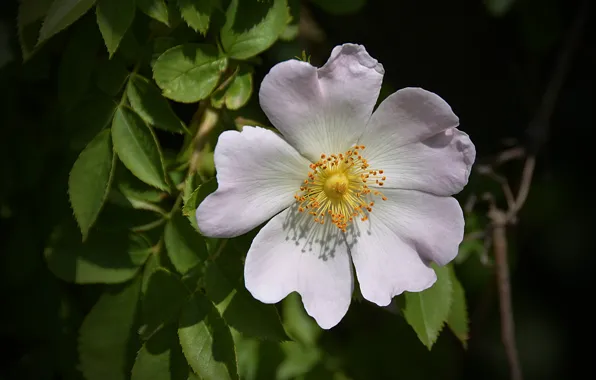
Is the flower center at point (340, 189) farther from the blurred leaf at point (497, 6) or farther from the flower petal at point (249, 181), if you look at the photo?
the blurred leaf at point (497, 6)

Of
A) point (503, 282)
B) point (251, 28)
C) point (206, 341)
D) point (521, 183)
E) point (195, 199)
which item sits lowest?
point (503, 282)

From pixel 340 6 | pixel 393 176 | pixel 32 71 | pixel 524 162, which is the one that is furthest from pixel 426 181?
pixel 32 71

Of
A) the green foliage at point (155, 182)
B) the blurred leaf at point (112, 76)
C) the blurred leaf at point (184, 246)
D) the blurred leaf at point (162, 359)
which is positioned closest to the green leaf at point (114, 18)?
the green foliage at point (155, 182)

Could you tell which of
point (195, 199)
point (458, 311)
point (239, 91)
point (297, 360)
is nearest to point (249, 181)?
point (195, 199)

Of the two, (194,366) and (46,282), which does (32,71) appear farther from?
(194,366)

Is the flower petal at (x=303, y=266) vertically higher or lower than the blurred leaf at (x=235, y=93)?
lower

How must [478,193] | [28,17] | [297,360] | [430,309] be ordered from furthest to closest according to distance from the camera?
[478,193], [297,360], [430,309], [28,17]

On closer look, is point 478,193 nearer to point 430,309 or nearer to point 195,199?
point 430,309
